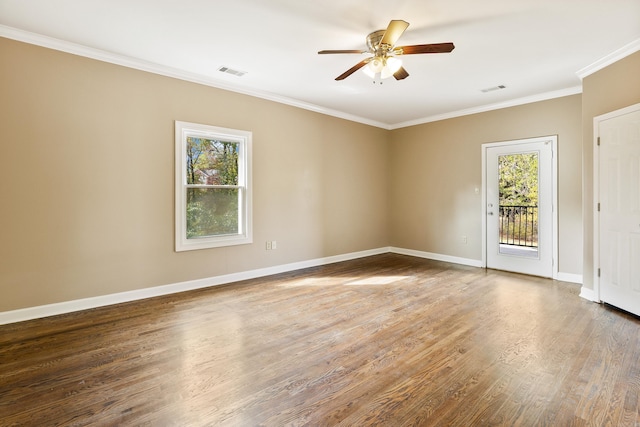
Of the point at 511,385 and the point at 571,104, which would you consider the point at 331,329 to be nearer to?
the point at 511,385

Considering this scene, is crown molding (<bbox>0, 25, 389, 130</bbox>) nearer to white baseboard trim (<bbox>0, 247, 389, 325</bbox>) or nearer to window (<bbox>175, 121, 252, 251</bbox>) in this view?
window (<bbox>175, 121, 252, 251</bbox>)

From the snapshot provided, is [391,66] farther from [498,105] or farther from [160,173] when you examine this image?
[498,105]

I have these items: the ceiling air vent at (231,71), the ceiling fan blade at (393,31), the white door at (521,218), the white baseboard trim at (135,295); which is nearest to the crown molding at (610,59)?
the white door at (521,218)

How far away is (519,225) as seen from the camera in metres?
5.11

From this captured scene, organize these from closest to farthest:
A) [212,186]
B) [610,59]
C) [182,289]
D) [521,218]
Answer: [610,59] → [182,289] → [212,186] → [521,218]

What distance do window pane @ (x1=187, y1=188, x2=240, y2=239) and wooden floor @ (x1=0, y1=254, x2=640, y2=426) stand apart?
93cm

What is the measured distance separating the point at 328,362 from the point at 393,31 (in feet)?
8.84

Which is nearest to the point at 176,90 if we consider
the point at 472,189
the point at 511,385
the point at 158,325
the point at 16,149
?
the point at 16,149

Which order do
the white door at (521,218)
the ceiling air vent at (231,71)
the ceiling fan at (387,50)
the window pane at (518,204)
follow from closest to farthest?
the ceiling fan at (387,50)
the ceiling air vent at (231,71)
the white door at (521,218)
the window pane at (518,204)

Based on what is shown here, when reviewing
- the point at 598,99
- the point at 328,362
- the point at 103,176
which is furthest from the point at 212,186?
the point at 598,99

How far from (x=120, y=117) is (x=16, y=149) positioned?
991mm

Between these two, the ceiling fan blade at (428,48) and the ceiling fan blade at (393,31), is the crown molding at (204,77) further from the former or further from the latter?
the ceiling fan blade at (393,31)

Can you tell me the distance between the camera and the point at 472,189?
18.6 ft

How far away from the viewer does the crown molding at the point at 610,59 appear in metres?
3.21
